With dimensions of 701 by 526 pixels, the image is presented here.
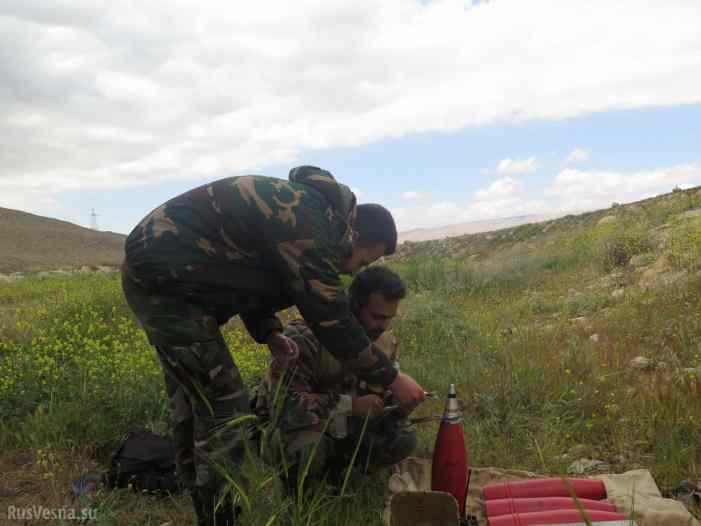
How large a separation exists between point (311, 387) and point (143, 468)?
3.28 ft

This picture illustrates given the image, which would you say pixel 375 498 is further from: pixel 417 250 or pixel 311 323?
pixel 417 250

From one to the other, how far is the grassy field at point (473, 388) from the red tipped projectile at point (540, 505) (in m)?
0.53

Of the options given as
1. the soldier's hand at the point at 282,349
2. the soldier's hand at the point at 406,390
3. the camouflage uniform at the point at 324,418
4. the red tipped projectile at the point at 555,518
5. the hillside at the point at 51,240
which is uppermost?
the hillside at the point at 51,240

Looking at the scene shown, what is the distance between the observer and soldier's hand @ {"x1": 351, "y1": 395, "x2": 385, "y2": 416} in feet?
8.64

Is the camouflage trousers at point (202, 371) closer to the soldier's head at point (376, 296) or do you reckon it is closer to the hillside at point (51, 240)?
the soldier's head at point (376, 296)

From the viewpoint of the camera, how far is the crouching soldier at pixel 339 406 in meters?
2.55

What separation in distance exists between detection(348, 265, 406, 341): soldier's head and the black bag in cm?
122

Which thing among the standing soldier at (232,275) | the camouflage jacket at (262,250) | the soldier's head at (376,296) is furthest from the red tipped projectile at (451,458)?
the soldier's head at (376,296)

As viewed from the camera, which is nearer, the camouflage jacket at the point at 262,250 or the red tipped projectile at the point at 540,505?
the camouflage jacket at the point at 262,250

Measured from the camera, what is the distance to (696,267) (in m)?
6.66

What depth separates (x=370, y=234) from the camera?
2293 millimetres

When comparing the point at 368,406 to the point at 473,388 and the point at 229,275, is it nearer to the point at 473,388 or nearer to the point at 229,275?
the point at 229,275

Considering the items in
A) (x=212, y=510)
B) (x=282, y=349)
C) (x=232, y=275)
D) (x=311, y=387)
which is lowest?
(x=212, y=510)

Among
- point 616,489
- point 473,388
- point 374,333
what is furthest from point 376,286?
point 473,388
